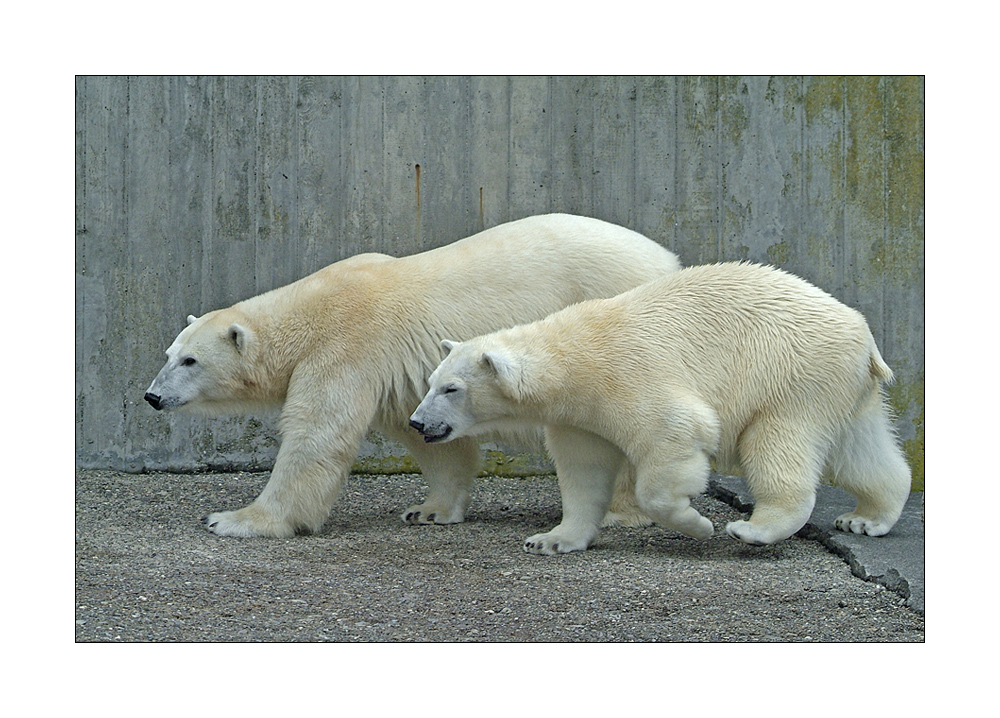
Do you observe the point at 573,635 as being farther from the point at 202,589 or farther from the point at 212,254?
the point at 212,254

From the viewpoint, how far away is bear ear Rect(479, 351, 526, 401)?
452 cm

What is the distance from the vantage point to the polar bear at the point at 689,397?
14.8 feet

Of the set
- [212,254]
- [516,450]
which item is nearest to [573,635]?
[516,450]

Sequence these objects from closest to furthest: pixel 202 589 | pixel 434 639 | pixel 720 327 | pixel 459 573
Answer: pixel 434 639
pixel 202 589
pixel 459 573
pixel 720 327

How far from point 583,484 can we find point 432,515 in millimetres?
1149

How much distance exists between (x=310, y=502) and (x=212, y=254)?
2.48m

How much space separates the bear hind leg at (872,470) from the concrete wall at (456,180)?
2136 mm

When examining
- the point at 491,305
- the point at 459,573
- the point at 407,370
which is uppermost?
the point at 491,305

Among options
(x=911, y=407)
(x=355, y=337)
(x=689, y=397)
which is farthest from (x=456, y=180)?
(x=911, y=407)

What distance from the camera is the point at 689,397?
4.53 meters

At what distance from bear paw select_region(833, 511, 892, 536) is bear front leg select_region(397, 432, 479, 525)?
1.89m

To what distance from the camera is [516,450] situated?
23.5 ft

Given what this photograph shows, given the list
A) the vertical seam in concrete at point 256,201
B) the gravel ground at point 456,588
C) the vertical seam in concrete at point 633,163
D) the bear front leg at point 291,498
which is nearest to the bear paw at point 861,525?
the gravel ground at point 456,588

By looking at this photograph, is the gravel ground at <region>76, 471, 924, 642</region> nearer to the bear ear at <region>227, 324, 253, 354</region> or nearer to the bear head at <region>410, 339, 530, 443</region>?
the bear head at <region>410, 339, 530, 443</region>
